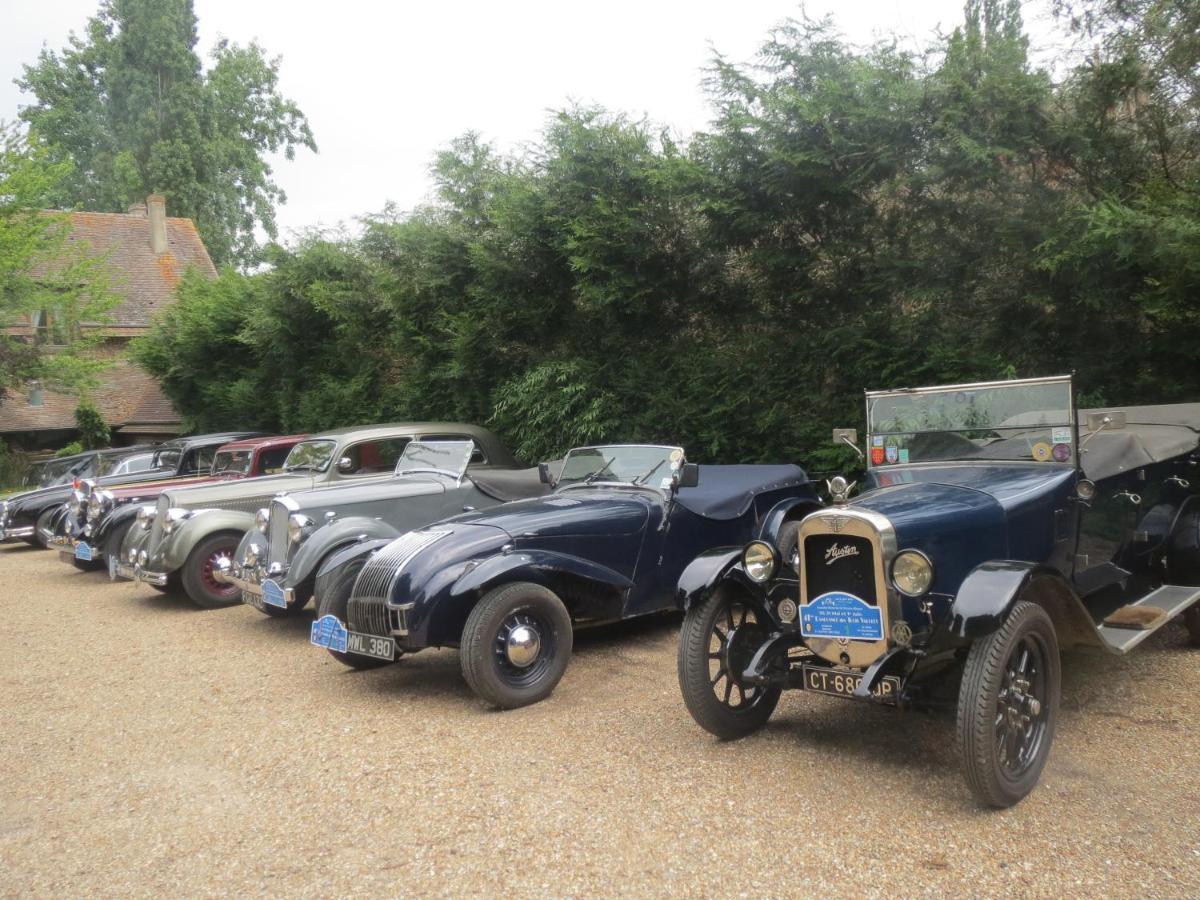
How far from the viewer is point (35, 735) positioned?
5301mm

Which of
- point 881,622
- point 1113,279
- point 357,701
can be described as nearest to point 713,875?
point 881,622

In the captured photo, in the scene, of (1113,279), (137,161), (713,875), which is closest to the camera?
(713,875)

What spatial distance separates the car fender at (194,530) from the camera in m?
8.96

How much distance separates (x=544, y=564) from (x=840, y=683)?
7.04 ft

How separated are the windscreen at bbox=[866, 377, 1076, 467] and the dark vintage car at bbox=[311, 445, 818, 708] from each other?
1.40 metres

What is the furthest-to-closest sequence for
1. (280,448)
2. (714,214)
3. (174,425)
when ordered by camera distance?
1. (174,425)
2. (280,448)
3. (714,214)

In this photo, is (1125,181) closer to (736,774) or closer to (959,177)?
(959,177)

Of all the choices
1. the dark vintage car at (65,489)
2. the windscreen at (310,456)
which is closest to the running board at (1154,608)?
the windscreen at (310,456)

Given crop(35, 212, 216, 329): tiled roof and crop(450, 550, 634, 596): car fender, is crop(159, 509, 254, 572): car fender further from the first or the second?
crop(35, 212, 216, 329): tiled roof

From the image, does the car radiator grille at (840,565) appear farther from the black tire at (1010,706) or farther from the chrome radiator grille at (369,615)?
the chrome radiator grille at (369,615)

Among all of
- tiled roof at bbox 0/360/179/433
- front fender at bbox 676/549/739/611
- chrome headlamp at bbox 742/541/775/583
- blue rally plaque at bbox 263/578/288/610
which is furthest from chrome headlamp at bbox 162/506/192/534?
tiled roof at bbox 0/360/179/433

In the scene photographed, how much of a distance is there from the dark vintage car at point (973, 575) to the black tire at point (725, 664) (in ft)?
0.03

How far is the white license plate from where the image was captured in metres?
5.46

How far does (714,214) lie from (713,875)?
709cm
